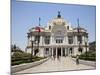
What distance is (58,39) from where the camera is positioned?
2.94 m

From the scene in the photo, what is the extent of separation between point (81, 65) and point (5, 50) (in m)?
1.19

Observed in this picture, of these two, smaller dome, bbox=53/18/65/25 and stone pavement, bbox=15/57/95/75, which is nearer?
stone pavement, bbox=15/57/95/75

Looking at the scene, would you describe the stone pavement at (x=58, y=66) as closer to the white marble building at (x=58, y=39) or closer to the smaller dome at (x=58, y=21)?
the white marble building at (x=58, y=39)

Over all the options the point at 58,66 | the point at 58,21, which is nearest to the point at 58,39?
the point at 58,21

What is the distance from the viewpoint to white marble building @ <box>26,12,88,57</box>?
9.30ft

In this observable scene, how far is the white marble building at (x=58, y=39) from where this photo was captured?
9.30 ft

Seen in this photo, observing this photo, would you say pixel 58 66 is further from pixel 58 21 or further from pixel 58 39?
pixel 58 21

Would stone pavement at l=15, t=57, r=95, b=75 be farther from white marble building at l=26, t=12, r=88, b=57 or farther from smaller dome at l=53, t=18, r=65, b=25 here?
smaller dome at l=53, t=18, r=65, b=25

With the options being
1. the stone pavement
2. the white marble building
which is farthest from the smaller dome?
the stone pavement

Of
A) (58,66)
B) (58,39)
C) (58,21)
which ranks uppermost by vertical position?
(58,21)

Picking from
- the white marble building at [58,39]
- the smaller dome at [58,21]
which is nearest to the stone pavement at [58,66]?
the white marble building at [58,39]

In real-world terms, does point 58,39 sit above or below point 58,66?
above

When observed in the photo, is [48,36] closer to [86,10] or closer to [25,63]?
[25,63]

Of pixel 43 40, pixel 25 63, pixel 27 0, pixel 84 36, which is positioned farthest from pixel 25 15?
pixel 84 36
